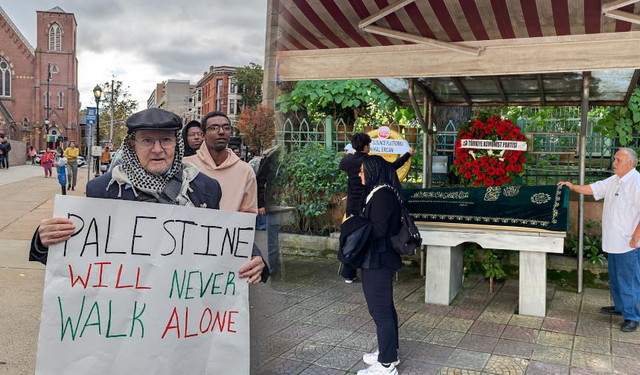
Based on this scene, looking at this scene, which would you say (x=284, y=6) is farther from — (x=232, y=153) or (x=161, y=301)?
(x=161, y=301)

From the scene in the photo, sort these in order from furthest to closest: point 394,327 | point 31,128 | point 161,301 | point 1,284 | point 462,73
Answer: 1. point 31,128
2. point 1,284
3. point 462,73
4. point 394,327
5. point 161,301

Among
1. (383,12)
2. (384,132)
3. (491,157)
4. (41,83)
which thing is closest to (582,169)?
(491,157)

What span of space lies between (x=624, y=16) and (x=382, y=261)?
2.46 meters

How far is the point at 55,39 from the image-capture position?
57.5m

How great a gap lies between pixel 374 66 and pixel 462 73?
31.5 inches

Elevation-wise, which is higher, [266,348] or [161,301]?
[161,301]

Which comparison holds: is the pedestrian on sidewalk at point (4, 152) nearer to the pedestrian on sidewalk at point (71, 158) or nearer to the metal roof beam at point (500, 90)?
the pedestrian on sidewalk at point (71, 158)

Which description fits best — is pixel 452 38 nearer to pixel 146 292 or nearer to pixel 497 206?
pixel 497 206

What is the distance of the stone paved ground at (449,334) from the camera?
4191mm

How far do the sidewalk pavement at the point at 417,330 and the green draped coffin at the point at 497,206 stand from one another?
35.9 inches

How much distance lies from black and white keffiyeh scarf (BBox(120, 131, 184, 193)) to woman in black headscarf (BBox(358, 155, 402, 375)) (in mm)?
1931

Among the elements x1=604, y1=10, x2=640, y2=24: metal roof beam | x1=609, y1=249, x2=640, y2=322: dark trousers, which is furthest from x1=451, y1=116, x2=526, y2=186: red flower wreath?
x1=604, y1=10, x2=640, y2=24: metal roof beam

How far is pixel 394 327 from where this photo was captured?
399 cm

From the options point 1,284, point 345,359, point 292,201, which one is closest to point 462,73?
point 345,359
